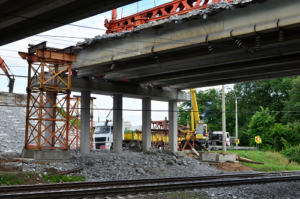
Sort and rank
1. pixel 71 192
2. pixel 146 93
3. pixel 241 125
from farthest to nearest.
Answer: pixel 241 125 < pixel 146 93 < pixel 71 192

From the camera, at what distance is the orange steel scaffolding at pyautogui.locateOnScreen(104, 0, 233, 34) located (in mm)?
19047

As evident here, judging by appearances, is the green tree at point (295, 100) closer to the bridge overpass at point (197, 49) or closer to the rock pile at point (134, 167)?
the bridge overpass at point (197, 49)

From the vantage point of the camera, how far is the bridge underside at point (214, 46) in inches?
538

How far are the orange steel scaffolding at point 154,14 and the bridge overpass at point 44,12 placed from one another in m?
8.55

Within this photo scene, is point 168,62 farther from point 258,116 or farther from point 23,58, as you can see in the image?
point 258,116

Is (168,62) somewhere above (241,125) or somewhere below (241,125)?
above

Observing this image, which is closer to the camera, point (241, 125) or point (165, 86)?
point (165, 86)

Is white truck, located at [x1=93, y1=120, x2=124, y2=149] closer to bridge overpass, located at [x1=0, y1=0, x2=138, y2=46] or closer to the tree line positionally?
the tree line

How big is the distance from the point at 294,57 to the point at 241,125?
48.8 meters

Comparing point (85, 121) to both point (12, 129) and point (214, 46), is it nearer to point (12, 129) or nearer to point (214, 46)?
point (214, 46)

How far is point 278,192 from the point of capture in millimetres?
13227

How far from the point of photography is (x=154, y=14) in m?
21.3

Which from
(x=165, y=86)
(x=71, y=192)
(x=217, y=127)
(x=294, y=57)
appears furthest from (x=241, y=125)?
(x=71, y=192)

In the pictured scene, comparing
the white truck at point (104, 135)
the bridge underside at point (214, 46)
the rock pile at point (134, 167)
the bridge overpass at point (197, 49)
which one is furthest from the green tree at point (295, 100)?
the rock pile at point (134, 167)
